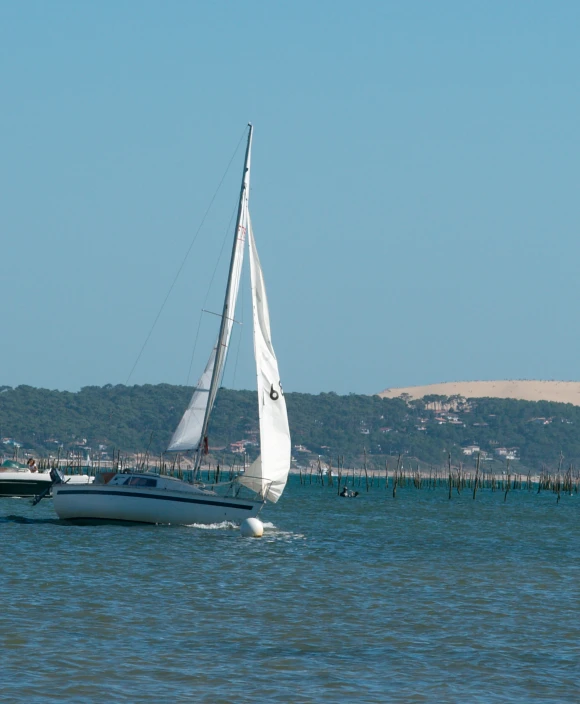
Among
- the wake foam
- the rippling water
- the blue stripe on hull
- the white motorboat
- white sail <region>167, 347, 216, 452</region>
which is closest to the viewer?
the rippling water

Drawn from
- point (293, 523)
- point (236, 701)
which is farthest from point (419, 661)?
point (293, 523)

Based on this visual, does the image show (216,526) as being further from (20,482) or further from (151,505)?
(20,482)

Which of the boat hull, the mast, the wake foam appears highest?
the mast

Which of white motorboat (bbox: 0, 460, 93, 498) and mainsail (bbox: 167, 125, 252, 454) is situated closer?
mainsail (bbox: 167, 125, 252, 454)

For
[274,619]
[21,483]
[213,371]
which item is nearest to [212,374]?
[213,371]

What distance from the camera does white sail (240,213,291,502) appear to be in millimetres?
38500

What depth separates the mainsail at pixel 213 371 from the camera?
3881cm

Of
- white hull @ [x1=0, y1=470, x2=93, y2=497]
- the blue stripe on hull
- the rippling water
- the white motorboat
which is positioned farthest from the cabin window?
white hull @ [x1=0, y1=470, x2=93, y2=497]

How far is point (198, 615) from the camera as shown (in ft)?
72.4

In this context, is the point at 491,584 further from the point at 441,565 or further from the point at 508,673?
the point at 508,673

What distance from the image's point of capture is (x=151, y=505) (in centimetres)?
3862

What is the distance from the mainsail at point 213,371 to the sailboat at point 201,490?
3cm

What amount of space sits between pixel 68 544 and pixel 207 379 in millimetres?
7498

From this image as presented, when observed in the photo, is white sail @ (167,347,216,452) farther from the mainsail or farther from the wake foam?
the wake foam
